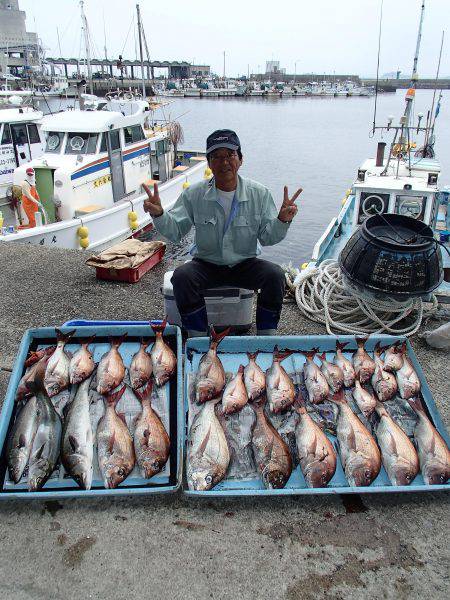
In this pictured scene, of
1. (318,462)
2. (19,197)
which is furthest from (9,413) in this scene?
(19,197)

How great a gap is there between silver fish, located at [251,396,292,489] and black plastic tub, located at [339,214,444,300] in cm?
179

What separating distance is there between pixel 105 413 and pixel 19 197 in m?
8.69

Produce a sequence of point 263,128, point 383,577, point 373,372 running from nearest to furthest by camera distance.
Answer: point 383,577 → point 373,372 → point 263,128

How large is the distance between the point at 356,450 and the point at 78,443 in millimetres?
1512

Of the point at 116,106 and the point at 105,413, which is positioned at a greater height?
the point at 116,106

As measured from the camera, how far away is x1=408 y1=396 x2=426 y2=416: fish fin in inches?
109

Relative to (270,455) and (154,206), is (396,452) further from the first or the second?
(154,206)

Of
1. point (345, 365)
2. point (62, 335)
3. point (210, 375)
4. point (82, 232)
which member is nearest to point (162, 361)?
point (210, 375)

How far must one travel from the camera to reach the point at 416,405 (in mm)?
2826

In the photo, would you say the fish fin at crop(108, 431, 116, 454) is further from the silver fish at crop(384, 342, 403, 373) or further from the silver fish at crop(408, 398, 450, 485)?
the silver fish at crop(384, 342, 403, 373)

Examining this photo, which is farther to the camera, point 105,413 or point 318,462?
point 105,413

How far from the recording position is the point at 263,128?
133 feet

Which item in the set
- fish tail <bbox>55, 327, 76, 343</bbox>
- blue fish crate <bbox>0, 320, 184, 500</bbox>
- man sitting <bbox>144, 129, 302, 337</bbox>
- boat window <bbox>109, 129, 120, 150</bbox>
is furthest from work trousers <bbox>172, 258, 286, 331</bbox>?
boat window <bbox>109, 129, 120, 150</bbox>

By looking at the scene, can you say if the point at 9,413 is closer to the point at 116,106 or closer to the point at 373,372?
the point at 373,372
